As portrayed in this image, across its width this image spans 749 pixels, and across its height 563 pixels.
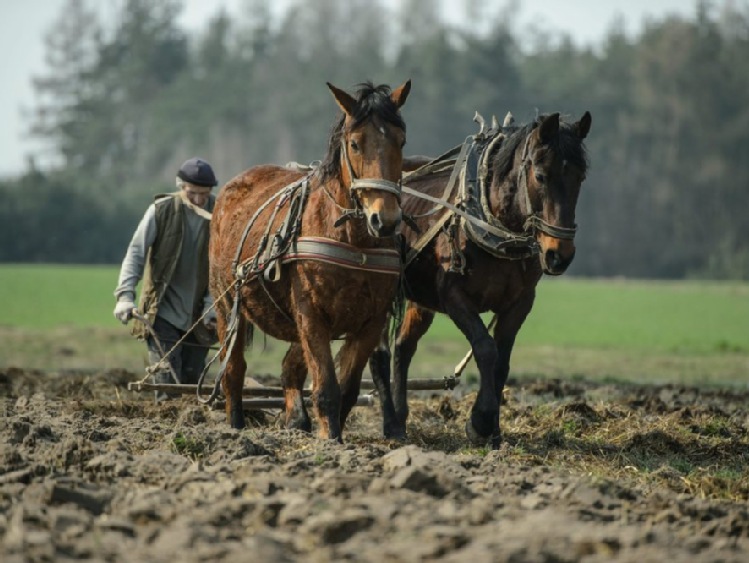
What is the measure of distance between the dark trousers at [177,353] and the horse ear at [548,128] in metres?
3.40

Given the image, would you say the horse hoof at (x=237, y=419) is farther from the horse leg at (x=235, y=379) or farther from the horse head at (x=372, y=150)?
the horse head at (x=372, y=150)

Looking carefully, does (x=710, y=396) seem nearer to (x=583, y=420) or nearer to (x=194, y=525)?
(x=583, y=420)

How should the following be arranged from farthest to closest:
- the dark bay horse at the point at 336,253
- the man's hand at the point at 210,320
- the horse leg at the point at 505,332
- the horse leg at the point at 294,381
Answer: the man's hand at the point at 210,320 < the horse leg at the point at 294,381 < the horse leg at the point at 505,332 < the dark bay horse at the point at 336,253

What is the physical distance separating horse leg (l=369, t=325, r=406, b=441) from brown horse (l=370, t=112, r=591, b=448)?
15mm

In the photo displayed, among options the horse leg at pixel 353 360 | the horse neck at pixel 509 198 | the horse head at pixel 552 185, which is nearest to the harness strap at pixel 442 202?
the horse neck at pixel 509 198

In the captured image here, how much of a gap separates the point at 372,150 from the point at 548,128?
4.41 feet

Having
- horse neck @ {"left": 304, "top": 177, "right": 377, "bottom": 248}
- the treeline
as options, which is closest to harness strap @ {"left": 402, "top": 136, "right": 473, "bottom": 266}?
horse neck @ {"left": 304, "top": 177, "right": 377, "bottom": 248}

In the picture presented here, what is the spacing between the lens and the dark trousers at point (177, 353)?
37.1ft

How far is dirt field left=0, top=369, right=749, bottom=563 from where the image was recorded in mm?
5473

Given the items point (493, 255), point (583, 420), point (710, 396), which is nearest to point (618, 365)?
point (710, 396)

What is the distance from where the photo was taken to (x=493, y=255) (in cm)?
949

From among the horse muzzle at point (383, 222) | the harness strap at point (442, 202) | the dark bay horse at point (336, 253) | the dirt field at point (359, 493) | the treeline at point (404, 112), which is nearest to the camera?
the dirt field at point (359, 493)

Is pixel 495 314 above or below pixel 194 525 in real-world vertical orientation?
above

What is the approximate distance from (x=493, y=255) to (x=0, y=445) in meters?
3.47
